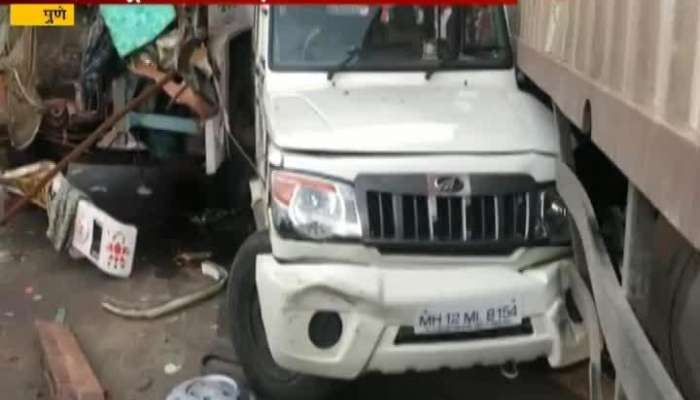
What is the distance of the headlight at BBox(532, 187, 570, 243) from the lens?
4211mm

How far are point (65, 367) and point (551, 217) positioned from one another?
245cm

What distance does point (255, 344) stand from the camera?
4773mm

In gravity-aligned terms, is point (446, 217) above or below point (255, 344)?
above

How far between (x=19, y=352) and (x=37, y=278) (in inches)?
52.2

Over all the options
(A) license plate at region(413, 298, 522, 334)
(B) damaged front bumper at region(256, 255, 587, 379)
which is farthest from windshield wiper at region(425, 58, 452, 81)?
(A) license plate at region(413, 298, 522, 334)

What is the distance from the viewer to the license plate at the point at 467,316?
13.3ft

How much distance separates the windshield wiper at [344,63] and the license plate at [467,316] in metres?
1.44

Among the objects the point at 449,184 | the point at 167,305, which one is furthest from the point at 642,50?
the point at 167,305

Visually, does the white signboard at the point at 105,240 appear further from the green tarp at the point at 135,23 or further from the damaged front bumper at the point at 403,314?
the damaged front bumper at the point at 403,314

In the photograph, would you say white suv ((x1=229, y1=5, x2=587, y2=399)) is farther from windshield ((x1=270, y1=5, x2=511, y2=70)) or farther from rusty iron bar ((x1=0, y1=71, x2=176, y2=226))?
rusty iron bar ((x1=0, y1=71, x2=176, y2=226))

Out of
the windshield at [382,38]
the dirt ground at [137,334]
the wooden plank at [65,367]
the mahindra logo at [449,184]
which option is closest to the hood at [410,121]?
the mahindra logo at [449,184]

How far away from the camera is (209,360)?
5234 millimetres

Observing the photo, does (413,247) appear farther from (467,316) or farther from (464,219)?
(467,316)

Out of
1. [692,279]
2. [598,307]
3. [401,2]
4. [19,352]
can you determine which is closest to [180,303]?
[19,352]
